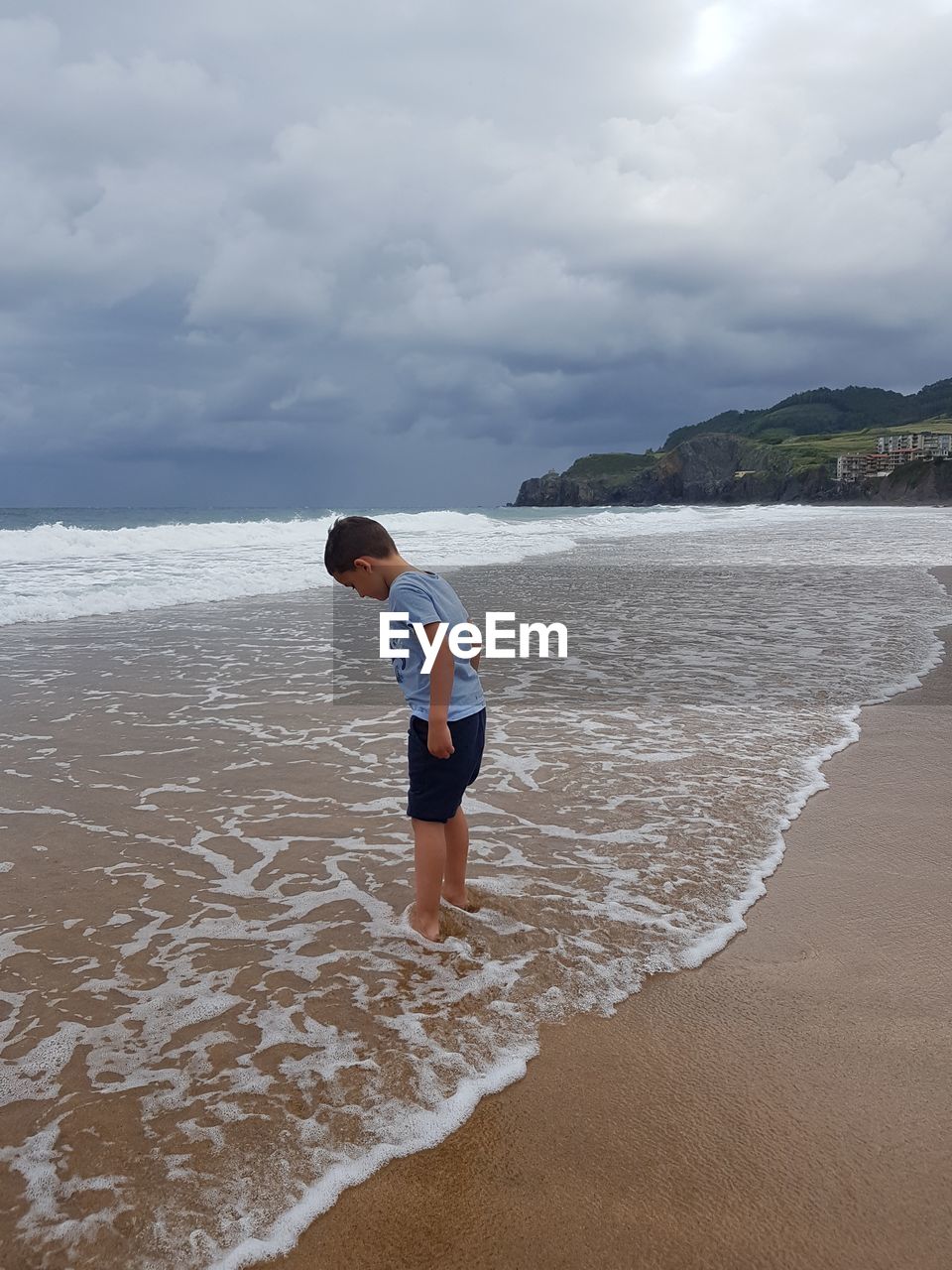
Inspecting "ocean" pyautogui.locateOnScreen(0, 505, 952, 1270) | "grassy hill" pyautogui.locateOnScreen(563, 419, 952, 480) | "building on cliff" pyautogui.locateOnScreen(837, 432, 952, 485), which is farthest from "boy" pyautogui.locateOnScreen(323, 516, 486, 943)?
"grassy hill" pyautogui.locateOnScreen(563, 419, 952, 480)

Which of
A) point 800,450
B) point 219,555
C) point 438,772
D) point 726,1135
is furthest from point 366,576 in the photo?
point 800,450

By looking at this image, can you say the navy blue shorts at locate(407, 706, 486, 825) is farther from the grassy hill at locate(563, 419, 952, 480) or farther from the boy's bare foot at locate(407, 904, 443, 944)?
the grassy hill at locate(563, 419, 952, 480)

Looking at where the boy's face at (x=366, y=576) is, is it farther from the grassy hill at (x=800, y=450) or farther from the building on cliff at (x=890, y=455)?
the grassy hill at (x=800, y=450)

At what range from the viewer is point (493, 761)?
5488 mm

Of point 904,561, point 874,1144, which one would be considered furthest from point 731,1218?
point 904,561

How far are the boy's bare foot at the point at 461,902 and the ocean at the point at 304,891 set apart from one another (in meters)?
0.06

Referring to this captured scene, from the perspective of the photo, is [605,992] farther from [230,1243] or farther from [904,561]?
[904,561]

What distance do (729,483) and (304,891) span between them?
136 metres

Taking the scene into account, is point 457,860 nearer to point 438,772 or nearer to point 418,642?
point 438,772

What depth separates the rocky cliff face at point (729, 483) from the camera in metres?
98.0

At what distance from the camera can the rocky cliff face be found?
322ft

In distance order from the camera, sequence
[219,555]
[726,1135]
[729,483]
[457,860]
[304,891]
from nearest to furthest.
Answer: [726,1135], [457,860], [304,891], [219,555], [729,483]

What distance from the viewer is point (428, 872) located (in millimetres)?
3254

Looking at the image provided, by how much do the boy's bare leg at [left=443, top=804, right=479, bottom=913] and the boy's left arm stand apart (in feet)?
1.43
